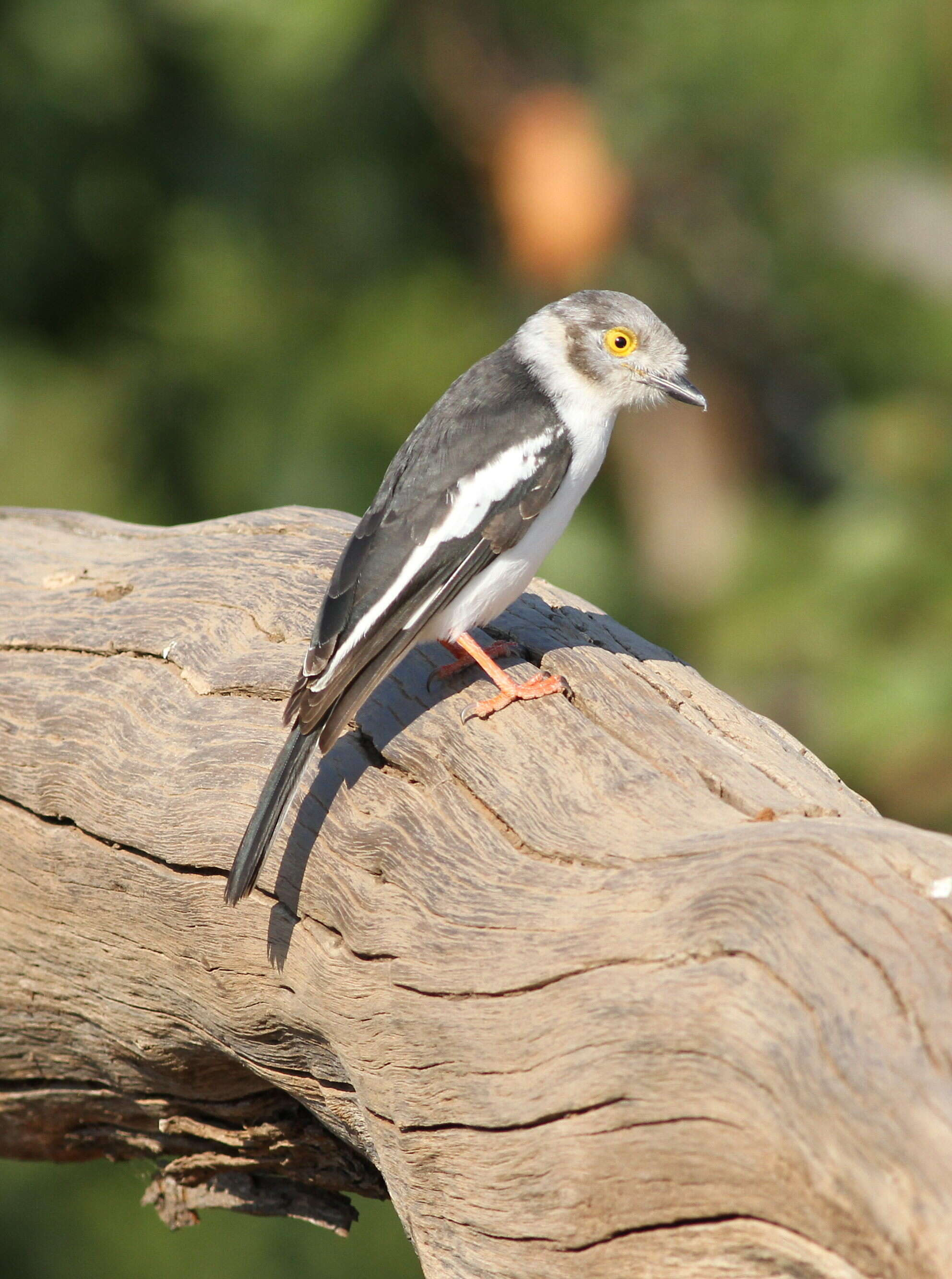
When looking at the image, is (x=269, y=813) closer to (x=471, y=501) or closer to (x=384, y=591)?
(x=384, y=591)

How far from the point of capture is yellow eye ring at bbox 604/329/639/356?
448cm

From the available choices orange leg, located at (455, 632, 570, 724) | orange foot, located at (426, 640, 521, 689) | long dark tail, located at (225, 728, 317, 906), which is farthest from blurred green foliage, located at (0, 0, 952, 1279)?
long dark tail, located at (225, 728, 317, 906)

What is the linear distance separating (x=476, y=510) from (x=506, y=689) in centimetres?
56

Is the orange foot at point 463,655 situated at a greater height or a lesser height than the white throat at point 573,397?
lesser

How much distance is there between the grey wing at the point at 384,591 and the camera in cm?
343

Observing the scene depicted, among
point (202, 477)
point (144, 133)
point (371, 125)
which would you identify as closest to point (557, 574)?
point (202, 477)

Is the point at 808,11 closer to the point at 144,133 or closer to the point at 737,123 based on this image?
the point at 737,123

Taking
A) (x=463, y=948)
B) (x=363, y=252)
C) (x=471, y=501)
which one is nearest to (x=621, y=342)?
(x=471, y=501)

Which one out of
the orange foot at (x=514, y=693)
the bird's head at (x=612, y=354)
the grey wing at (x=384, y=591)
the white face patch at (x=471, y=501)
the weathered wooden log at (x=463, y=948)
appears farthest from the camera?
the bird's head at (x=612, y=354)

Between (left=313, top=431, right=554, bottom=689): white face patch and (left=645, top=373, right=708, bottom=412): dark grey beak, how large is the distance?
0.56m

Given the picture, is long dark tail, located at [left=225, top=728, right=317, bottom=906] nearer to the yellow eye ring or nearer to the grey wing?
the grey wing

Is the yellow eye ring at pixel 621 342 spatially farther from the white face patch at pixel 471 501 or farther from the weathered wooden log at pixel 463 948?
the weathered wooden log at pixel 463 948

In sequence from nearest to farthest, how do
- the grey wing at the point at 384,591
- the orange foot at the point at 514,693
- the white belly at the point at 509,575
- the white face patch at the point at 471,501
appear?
the grey wing at the point at 384,591
the orange foot at the point at 514,693
the white face patch at the point at 471,501
the white belly at the point at 509,575

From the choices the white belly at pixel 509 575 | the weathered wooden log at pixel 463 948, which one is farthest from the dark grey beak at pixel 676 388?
the weathered wooden log at pixel 463 948
